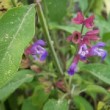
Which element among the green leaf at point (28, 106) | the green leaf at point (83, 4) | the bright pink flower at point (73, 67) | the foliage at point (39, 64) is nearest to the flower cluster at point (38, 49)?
the foliage at point (39, 64)

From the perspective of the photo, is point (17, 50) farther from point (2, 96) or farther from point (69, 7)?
point (69, 7)

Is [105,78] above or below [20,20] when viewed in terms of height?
below

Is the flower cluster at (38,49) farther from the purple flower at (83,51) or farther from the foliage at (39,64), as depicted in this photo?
the purple flower at (83,51)

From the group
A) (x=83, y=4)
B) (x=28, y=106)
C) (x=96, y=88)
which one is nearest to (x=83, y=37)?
(x=96, y=88)

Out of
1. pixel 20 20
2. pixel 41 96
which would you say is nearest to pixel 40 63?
pixel 41 96

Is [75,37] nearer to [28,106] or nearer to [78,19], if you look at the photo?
[78,19]

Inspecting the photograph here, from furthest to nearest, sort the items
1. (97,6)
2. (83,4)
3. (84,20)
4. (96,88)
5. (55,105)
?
(97,6), (83,4), (96,88), (55,105), (84,20)
